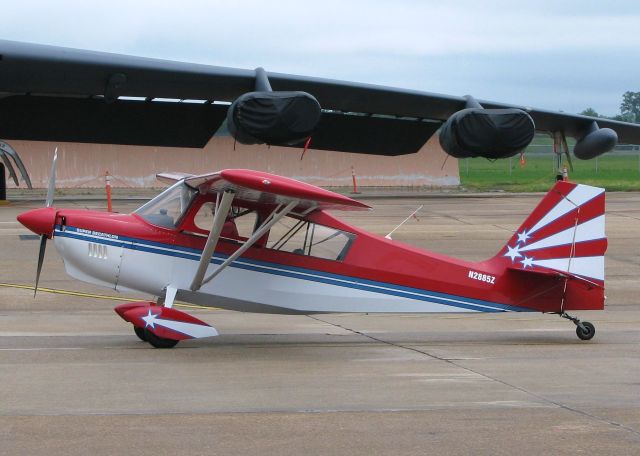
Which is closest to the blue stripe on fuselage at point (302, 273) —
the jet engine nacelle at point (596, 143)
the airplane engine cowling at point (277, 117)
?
the airplane engine cowling at point (277, 117)

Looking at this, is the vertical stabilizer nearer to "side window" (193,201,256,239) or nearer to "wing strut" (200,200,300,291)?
"wing strut" (200,200,300,291)

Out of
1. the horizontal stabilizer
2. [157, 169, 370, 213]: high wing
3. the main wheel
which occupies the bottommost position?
the horizontal stabilizer

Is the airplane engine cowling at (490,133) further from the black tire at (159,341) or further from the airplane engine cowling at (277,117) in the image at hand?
the black tire at (159,341)

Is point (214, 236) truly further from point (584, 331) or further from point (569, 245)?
point (584, 331)

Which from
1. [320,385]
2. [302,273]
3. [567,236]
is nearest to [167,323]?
[302,273]

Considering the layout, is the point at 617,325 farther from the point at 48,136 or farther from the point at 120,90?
the point at 48,136

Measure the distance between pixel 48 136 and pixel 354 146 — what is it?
27.4 feet

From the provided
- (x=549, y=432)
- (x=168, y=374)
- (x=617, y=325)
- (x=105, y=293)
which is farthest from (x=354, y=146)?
(x=549, y=432)

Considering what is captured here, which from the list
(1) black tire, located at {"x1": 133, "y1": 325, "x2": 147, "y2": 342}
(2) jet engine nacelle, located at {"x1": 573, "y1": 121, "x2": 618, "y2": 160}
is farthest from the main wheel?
(2) jet engine nacelle, located at {"x1": 573, "y1": 121, "x2": 618, "y2": 160}

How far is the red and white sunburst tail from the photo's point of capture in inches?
434

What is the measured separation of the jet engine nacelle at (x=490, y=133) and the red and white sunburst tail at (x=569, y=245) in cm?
1004

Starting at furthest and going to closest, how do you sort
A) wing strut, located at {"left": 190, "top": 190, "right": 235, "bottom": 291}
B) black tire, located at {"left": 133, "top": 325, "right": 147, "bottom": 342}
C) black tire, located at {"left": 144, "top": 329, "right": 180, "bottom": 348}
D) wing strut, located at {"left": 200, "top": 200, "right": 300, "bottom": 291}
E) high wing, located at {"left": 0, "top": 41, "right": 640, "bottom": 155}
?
high wing, located at {"left": 0, "top": 41, "right": 640, "bottom": 155} < black tire, located at {"left": 133, "top": 325, "right": 147, "bottom": 342} < black tire, located at {"left": 144, "top": 329, "right": 180, "bottom": 348} < wing strut, located at {"left": 200, "top": 200, "right": 300, "bottom": 291} < wing strut, located at {"left": 190, "top": 190, "right": 235, "bottom": 291}

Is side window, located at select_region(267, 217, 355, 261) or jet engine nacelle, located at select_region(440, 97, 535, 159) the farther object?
jet engine nacelle, located at select_region(440, 97, 535, 159)

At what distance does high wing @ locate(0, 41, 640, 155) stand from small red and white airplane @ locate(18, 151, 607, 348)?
15.0m
